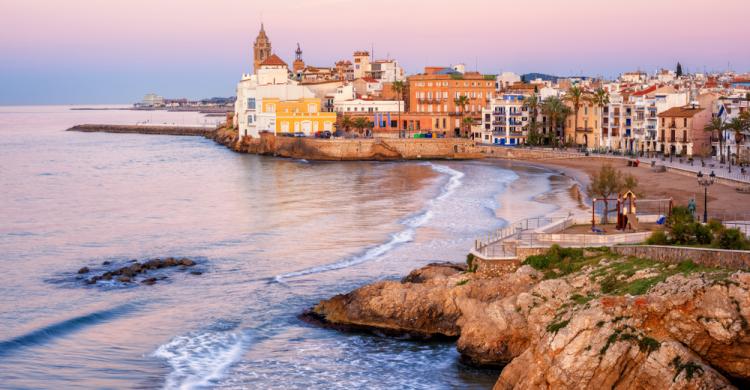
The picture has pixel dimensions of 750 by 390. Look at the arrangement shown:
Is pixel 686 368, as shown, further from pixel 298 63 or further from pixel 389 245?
pixel 298 63

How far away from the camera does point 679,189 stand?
171 feet

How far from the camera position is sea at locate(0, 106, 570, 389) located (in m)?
23.1

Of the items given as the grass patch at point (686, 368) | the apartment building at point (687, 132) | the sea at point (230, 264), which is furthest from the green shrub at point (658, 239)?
the apartment building at point (687, 132)

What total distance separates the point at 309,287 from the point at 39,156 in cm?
8277

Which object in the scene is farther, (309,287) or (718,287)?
(309,287)

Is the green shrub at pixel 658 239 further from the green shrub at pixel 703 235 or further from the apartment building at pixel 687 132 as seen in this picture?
the apartment building at pixel 687 132

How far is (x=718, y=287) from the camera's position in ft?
59.7

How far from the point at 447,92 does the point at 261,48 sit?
145 ft

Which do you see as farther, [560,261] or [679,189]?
[679,189]

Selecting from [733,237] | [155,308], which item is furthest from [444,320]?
[155,308]

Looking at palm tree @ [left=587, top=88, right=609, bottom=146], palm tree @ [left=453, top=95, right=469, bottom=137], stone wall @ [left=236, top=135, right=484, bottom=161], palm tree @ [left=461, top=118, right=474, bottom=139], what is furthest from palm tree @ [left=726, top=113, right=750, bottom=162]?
palm tree @ [left=453, top=95, right=469, bottom=137]

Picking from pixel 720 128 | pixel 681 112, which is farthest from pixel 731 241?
pixel 681 112

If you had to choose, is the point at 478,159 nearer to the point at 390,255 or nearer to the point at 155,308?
the point at 390,255

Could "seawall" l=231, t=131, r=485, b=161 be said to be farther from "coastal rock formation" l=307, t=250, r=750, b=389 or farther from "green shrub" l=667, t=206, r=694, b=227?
"coastal rock formation" l=307, t=250, r=750, b=389
